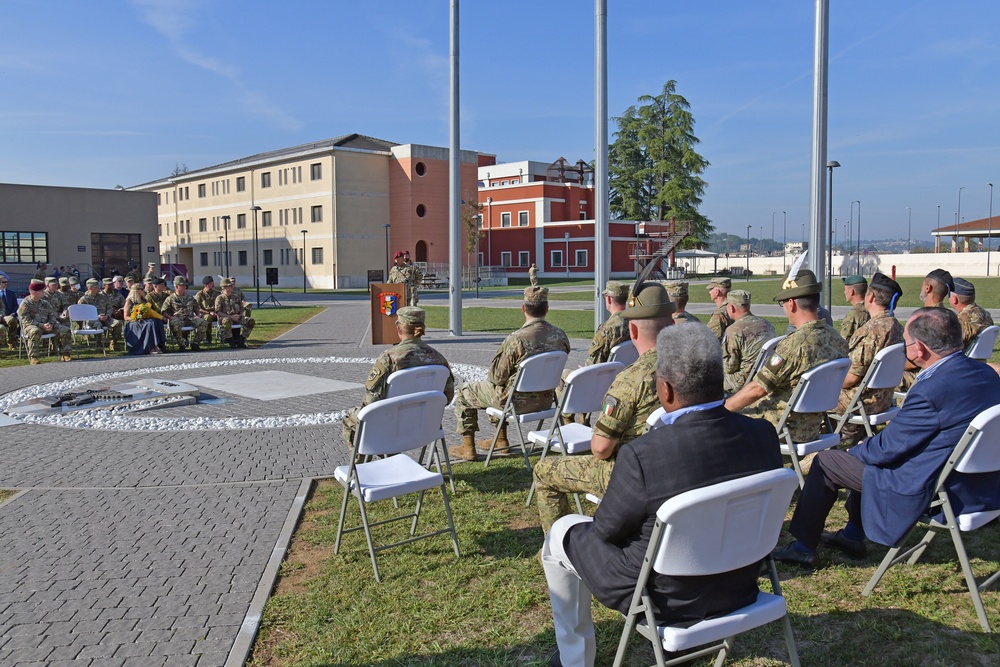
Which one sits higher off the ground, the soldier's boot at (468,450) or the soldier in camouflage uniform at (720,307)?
the soldier in camouflage uniform at (720,307)

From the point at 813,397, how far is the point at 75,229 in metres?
46.0

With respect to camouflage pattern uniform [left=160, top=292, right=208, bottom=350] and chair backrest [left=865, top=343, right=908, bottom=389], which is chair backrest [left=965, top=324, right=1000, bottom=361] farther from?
camouflage pattern uniform [left=160, top=292, right=208, bottom=350]

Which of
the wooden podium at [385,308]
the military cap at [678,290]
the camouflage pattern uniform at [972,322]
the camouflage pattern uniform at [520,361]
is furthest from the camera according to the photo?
the wooden podium at [385,308]

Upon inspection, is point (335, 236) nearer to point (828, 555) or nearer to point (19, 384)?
point (19, 384)

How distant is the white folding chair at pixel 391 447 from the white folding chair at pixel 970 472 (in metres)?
2.66

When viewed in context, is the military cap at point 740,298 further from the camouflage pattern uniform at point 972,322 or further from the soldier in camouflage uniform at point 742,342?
the camouflage pattern uniform at point 972,322

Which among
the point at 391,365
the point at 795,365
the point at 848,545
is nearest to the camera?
the point at 848,545

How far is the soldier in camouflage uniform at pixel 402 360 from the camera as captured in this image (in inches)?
227

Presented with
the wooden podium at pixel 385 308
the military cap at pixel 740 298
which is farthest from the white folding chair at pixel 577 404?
the wooden podium at pixel 385 308

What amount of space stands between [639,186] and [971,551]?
256 ft

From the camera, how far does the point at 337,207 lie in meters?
57.6

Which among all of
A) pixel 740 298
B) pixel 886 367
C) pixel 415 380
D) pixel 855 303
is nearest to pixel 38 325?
pixel 415 380

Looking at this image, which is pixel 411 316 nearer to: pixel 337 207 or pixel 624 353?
pixel 624 353

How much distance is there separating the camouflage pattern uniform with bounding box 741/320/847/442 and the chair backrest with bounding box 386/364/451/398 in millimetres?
2299
